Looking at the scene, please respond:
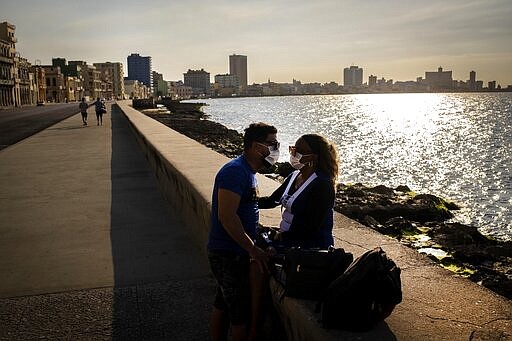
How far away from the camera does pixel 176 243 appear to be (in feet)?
18.6

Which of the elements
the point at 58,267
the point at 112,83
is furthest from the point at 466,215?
the point at 112,83

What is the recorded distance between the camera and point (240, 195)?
2.86 m

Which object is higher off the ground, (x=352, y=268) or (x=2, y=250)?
(x=352, y=268)

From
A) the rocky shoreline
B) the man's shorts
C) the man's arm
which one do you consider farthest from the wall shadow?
the rocky shoreline

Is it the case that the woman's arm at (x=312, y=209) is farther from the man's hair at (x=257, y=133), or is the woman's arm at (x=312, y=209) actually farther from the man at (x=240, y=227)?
the man's hair at (x=257, y=133)

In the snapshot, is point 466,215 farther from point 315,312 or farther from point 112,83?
point 112,83

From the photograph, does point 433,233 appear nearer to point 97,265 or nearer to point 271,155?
point 97,265

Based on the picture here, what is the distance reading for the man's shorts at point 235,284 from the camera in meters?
2.98

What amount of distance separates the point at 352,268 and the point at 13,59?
9826 centimetres

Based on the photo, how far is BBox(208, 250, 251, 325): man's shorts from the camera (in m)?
2.98

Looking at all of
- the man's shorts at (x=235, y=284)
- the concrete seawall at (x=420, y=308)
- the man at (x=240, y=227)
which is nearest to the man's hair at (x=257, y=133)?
the man at (x=240, y=227)

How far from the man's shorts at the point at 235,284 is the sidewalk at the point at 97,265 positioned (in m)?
0.70

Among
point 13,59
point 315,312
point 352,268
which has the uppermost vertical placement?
point 13,59

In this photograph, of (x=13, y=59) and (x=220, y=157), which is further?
(x=13, y=59)
